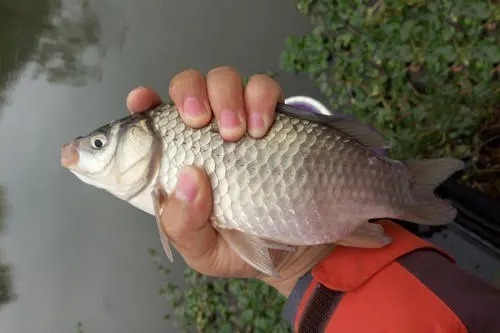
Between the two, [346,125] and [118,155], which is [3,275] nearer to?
[118,155]

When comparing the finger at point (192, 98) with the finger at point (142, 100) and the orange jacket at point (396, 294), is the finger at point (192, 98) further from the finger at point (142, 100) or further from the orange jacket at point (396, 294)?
the orange jacket at point (396, 294)

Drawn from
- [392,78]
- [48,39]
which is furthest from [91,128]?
[392,78]

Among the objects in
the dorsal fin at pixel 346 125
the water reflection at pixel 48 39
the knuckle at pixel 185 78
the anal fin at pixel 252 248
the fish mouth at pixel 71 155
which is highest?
the water reflection at pixel 48 39

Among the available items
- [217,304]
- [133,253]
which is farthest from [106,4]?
[217,304]

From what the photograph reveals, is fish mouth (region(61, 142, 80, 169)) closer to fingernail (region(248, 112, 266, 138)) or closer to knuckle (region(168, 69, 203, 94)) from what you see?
knuckle (region(168, 69, 203, 94))

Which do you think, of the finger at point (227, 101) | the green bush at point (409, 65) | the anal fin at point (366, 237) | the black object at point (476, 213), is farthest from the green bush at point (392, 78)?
the finger at point (227, 101)

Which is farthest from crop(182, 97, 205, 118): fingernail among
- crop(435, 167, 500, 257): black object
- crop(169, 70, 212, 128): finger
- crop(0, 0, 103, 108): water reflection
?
crop(0, 0, 103, 108): water reflection
